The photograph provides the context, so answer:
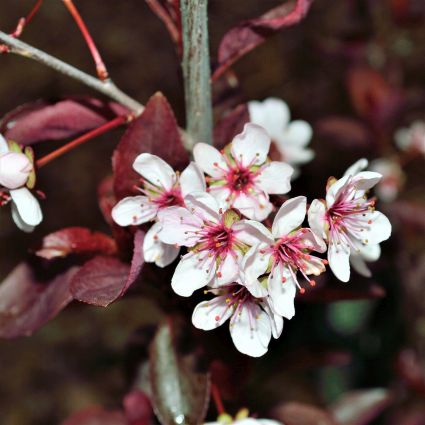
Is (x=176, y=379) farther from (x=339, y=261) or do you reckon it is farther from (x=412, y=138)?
(x=412, y=138)

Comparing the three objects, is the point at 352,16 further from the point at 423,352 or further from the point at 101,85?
the point at 101,85

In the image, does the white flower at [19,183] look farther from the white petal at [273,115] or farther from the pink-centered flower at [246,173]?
the white petal at [273,115]

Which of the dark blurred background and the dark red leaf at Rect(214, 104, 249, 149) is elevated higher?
the dark red leaf at Rect(214, 104, 249, 149)

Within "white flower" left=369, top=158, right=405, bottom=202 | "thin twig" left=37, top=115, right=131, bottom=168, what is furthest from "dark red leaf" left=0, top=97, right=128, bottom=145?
"white flower" left=369, top=158, right=405, bottom=202

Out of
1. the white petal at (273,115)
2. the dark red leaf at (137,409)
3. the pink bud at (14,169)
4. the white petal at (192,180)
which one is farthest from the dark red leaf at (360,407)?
the pink bud at (14,169)

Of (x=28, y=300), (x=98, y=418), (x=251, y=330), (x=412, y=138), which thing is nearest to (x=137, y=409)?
(x=98, y=418)

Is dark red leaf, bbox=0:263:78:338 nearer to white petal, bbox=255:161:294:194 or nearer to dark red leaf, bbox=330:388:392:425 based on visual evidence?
white petal, bbox=255:161:294:194
